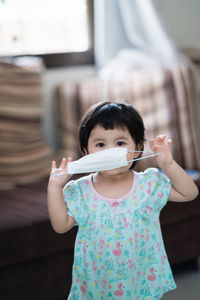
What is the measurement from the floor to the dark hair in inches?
32.5

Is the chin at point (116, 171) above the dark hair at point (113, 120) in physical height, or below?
below

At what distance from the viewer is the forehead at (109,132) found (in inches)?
45.4

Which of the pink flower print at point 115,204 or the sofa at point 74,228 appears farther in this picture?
the sofa at point 74,228

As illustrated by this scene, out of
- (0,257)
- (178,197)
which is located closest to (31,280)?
(0,257)

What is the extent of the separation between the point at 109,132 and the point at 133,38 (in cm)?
154

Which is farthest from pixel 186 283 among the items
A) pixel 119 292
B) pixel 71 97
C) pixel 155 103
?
pixel 71 97

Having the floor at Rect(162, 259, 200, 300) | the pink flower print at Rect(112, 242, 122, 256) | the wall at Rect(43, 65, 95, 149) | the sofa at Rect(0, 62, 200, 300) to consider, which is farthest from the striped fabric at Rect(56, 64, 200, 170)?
the pink flower print at Rect(112, 242, 122, 256)

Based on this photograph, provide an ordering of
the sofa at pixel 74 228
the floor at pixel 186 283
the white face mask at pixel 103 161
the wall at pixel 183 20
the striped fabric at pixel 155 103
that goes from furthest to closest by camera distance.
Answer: the wall at pixel 183 20 < the striped fabric at pixel 155 103 < the floor at pixel 186 283 < the sofa at pixel 74 228 < the white face mask at pixel 103 161

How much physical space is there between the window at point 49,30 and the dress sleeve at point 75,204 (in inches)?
59.5

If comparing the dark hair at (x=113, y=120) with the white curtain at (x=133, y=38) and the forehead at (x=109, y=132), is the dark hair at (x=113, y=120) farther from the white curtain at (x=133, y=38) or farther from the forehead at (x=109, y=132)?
the white curtain at (x=133, y=38)

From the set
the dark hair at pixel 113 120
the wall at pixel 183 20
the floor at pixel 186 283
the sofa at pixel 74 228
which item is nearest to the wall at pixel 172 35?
the wall at pixel 183 20

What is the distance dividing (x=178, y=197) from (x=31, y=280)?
2.39 ft

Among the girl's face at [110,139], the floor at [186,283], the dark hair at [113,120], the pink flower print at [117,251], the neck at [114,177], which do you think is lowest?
the floor at [186,283]

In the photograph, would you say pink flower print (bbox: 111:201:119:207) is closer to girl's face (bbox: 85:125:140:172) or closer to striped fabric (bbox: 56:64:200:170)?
girl's face (bbox: 85:125:140:172)
